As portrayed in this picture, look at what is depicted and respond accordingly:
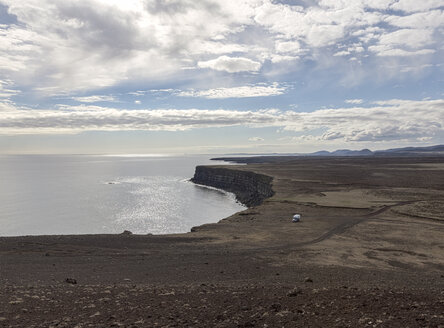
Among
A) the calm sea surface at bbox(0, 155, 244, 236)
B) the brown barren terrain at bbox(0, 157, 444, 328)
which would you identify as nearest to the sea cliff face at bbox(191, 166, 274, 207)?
the calm sea surface at bbox(0, 155, 244, 236)

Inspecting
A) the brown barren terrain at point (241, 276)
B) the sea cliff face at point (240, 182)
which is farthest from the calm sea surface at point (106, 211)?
the brown barren terrain at point (241, 276)

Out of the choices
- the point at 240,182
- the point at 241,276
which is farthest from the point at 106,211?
the point at 241,276

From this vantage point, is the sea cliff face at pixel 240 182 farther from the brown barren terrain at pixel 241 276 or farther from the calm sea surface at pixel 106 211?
the brown barren terrain at pixel 241 276

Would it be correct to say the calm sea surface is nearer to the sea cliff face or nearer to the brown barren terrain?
the sea cliff face

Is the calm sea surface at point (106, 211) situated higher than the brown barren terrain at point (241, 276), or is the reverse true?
the brown barren terrain at point (241, 276)

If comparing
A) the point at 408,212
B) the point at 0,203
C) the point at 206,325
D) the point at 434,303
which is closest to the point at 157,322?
the point at 206,325

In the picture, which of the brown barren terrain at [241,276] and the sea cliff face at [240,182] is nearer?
the brown barren terrain at [241,276]
